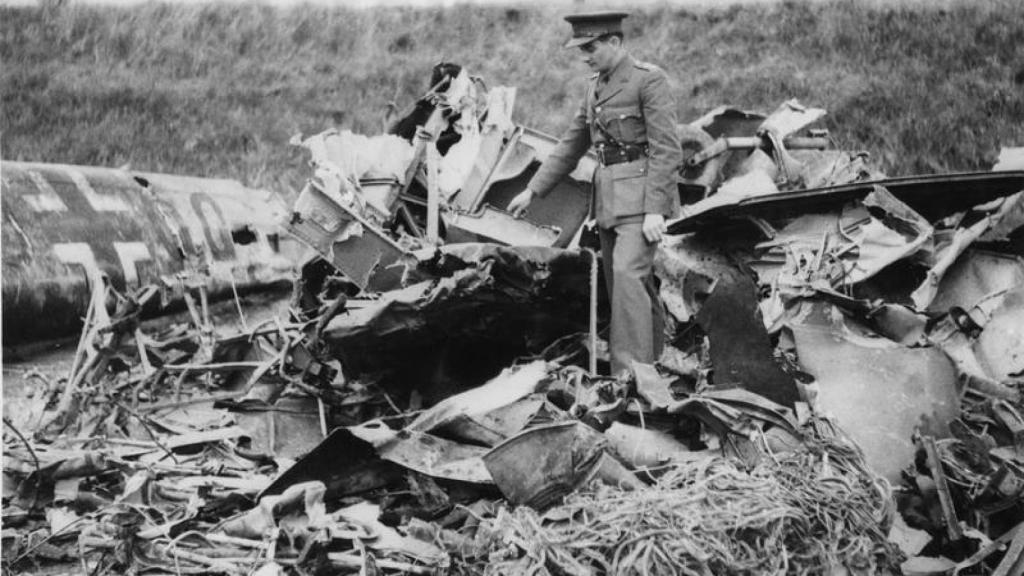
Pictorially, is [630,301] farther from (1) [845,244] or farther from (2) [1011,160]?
(2) [1011,160]

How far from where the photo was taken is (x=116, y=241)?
6.62 meters

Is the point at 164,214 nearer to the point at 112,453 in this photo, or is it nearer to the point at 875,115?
the point at 112,453

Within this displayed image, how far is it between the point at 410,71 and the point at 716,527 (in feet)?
33.2

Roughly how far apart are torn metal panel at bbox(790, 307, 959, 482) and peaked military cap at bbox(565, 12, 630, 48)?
1875 mm

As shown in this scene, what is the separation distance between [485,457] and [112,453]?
2.36 m

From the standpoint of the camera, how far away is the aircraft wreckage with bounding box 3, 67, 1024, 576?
11.6ft

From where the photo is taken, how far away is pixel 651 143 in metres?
5.13

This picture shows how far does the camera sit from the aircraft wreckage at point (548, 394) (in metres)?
3.54

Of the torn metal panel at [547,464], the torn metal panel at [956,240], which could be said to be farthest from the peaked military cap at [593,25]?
the torn metal panel at [547,464]

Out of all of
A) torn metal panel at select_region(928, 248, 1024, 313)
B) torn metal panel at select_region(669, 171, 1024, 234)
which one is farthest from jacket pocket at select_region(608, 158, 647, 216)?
torn metal panel at select_region(928, 248, 1024, 313)

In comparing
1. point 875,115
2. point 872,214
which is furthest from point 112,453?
point 875,115

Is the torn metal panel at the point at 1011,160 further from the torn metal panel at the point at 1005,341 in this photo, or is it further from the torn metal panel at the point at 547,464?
the torn metal panel at the point at 547,464

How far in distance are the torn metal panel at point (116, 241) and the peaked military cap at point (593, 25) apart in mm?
3332

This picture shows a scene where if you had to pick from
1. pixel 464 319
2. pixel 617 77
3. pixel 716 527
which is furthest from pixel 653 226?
pixel 716 527
